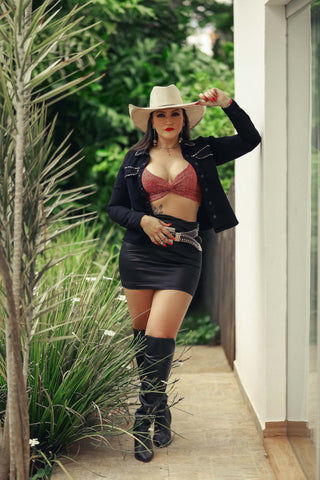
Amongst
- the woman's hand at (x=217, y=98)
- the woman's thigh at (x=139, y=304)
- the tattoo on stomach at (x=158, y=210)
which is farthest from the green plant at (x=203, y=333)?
the woman's hand at (x=217, y=98)

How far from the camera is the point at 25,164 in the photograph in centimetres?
257

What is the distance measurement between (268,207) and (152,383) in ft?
3.60

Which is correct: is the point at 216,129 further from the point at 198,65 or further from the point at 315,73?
the point at 315,73

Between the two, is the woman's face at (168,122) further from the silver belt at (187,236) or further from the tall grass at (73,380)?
the tall grass at (73,380)

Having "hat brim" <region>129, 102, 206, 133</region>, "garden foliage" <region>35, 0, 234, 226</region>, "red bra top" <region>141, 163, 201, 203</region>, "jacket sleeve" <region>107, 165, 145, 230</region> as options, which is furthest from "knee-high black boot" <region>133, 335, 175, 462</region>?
"garden foliage" <region>35, 0, 234, 226</region>

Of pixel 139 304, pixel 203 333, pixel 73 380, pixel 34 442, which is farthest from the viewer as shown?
pixel 203 333

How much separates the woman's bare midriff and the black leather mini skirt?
3 cm

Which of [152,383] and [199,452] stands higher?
[152,383]

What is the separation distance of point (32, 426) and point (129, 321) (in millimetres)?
882

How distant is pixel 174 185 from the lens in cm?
342

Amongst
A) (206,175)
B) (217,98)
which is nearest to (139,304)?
(206,175)

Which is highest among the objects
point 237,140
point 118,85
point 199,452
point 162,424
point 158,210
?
point 118,85

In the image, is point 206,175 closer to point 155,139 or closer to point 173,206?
point 173,206

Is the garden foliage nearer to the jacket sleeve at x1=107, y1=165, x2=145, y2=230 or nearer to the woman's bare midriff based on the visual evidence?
the jacket sleeve at x1=107, y1=165, x2=145, y2=230
